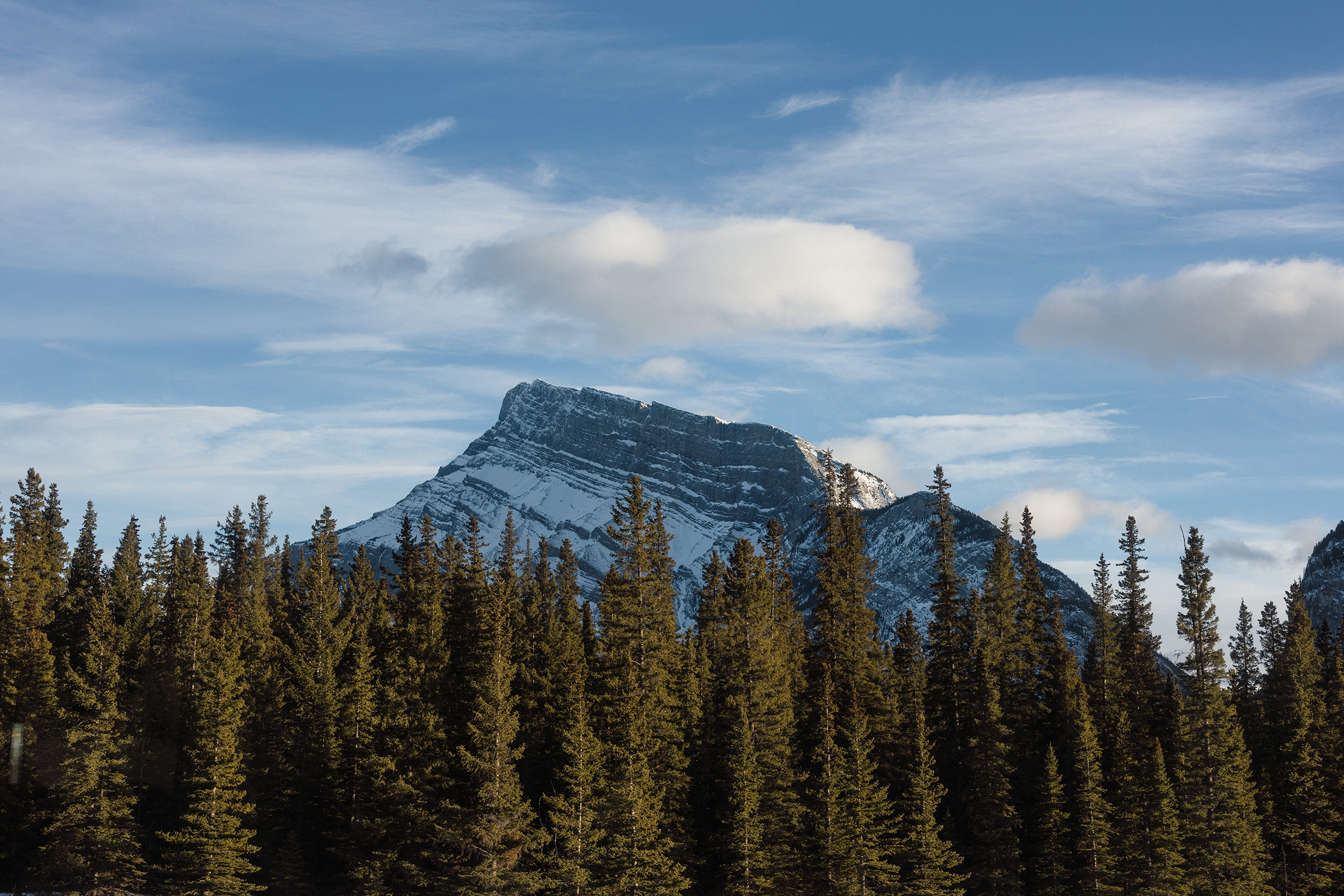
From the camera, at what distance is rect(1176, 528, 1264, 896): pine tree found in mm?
78688

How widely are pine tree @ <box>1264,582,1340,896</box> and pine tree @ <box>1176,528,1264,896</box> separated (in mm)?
4742

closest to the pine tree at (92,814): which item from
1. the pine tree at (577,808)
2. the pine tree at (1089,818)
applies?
the pine tree at (577,808)

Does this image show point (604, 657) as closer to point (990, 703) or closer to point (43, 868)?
point (990, 703)

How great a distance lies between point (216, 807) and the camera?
64.9 meters

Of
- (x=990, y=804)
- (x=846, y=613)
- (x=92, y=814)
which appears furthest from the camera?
(x=846, y=613)

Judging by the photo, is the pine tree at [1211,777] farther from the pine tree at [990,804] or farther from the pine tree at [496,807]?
the pine tree at [496,807]

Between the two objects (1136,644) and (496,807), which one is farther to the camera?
(1136,644)

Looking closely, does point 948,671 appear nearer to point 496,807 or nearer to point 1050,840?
point 1050,840

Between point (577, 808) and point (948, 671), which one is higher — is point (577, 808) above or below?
below

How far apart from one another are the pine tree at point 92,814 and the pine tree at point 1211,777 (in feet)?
225

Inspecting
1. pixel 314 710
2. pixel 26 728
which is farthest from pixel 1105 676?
pixel 26 728

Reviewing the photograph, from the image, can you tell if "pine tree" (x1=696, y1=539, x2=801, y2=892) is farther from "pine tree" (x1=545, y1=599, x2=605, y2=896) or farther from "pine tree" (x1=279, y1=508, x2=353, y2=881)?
"pine tree" (x1=279, y1=508, x2=353, y2=881)

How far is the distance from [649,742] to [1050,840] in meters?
30.2

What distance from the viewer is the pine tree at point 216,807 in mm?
63844
